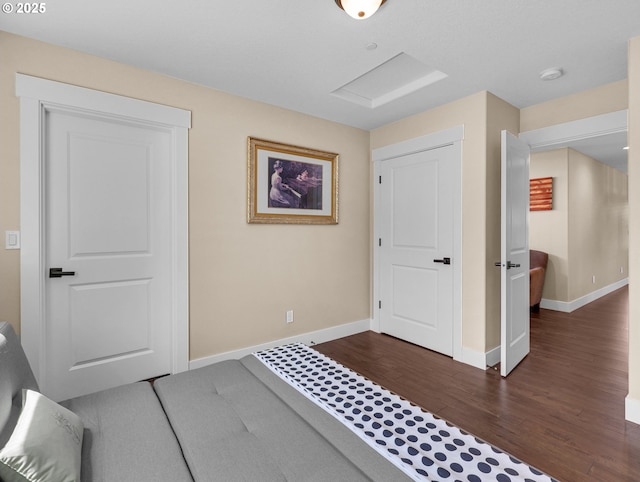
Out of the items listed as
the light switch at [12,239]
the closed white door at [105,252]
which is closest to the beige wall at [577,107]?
the closed white door at [105,252]

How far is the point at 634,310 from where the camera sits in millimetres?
2066

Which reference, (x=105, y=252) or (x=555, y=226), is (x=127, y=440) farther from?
(x=555, y=226)

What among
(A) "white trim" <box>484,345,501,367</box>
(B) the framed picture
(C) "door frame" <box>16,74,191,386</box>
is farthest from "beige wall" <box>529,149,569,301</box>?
(C) "door frame" <box>16,74,191,386</box>

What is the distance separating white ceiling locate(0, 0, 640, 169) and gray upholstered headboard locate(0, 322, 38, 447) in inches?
68.4

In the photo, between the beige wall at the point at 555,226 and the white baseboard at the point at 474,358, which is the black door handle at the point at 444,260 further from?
the beige wall at the point at 555,226

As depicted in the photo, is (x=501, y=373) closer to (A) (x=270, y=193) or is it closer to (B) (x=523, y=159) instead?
(B) (x=523, y=159)

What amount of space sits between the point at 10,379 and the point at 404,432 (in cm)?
148

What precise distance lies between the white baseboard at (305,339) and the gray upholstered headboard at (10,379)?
148cm

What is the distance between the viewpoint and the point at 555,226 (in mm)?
4984

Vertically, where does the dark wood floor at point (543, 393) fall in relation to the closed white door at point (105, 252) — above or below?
below

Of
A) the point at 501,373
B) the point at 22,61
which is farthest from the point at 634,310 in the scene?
the point at 22,61

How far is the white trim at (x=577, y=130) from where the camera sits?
103 inches

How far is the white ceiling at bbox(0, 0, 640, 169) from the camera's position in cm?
182

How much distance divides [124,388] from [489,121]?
10.6 ft
